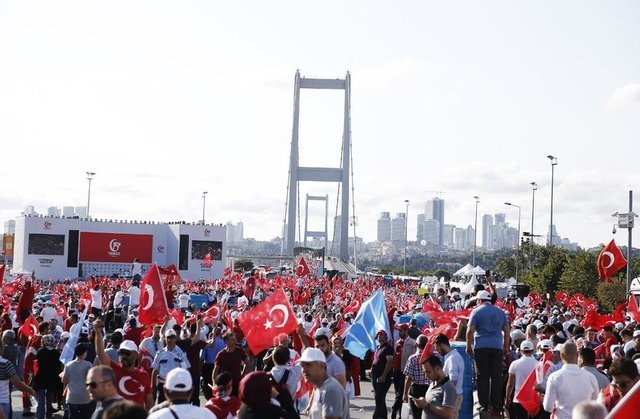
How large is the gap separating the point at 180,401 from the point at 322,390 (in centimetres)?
128

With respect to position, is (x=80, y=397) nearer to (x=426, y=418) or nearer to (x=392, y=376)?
(x=426, y=418)

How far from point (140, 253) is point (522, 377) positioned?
6510 cm

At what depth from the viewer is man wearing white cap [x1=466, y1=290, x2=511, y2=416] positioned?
10266 mm

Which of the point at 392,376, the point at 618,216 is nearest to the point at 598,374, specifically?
the point at 392,376

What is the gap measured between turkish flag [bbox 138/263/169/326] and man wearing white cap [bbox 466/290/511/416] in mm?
4597

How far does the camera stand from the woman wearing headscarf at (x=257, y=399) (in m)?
6.54

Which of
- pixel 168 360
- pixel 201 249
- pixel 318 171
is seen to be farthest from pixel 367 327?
pixel 318 171

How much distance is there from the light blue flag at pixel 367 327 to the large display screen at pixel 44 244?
60648 mm

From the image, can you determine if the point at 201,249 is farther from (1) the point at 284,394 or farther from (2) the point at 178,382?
(2) the point at 178,382

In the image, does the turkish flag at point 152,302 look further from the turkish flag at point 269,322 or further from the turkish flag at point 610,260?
the turkish flag at point 610,260

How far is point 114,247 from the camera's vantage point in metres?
73.2

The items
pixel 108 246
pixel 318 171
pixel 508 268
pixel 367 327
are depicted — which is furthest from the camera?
pixel 318 171

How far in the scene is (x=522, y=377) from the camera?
34.6ft

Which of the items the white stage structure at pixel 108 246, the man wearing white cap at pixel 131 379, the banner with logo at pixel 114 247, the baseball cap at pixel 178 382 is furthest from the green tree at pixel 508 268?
the baseball cap at pixel 178 382
